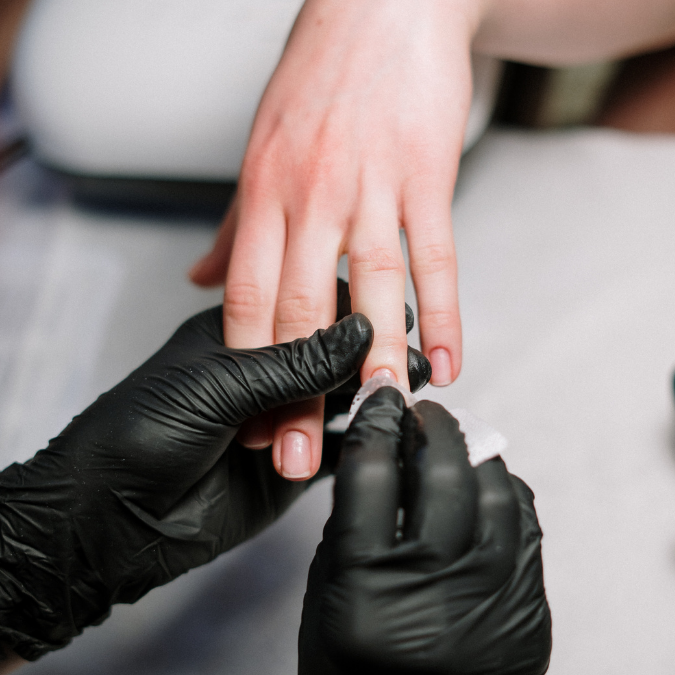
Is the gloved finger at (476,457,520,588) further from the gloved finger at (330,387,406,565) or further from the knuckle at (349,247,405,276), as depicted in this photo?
the knuckle at (349,247,405,276)

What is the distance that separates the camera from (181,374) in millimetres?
617

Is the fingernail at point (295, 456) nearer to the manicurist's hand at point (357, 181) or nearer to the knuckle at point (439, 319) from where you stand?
the manicurist's hand at point (357, 181)

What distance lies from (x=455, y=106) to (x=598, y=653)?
710mm

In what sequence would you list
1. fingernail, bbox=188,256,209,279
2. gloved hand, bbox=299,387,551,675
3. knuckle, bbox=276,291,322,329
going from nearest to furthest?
1. gloved hand, bbox=299,387,551,675
2. knuckle, bbox=276,291,322,329
3. fingernail, bbox=188,256,209,279

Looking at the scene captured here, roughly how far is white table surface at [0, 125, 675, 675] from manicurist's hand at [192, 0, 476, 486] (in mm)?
189

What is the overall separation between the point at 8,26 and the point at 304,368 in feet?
3.88

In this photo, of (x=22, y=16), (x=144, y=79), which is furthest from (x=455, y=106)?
(x=22, y=16)

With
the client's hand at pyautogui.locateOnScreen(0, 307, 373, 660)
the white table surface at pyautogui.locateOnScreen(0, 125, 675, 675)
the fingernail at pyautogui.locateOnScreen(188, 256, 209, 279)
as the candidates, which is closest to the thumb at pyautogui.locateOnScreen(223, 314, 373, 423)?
the client's hand at pyautogui.locateOnScreen(0, 307, 373, 660)

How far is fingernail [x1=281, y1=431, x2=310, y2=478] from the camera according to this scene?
616 millimetres

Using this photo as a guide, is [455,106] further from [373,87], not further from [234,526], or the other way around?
[234,526]

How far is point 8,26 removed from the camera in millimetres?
1229

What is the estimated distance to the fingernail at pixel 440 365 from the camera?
71cm

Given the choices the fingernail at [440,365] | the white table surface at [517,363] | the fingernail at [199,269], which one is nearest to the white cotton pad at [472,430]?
the fingernail at [440,365]

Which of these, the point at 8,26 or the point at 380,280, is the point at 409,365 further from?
the point at 8,26
